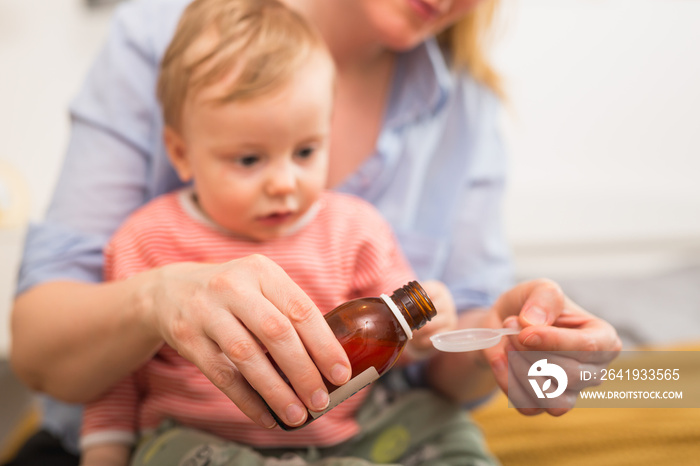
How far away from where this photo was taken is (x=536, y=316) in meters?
0.48

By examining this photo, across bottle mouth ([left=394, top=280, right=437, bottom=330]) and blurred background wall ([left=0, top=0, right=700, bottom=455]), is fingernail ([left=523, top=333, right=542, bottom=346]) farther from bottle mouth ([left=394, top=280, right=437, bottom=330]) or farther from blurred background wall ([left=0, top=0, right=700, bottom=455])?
blurred background wall ([left=0, top=0, right=700, bottom=455])

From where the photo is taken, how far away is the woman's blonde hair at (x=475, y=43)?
101 centimetres

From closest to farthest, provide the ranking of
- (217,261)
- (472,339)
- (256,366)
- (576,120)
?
1. (256,366)
2. (472,339)
3. (217,261)
4. (576,120)

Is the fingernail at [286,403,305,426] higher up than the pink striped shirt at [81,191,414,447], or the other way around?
the fingernail at [286,403,305,426]

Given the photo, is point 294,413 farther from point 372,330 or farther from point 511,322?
point 511,322

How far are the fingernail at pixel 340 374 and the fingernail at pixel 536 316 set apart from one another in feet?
0.54

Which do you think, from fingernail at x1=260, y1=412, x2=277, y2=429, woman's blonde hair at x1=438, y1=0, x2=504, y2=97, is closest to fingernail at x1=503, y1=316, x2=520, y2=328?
fingernail at x1=260, y1=412, x2=277, y2=429

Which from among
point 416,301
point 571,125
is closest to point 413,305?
point 416,301

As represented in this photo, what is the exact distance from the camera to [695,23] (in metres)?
1.78

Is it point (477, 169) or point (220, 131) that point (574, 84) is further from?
Result: point (220, 131)

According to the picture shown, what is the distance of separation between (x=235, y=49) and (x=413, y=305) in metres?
0.33

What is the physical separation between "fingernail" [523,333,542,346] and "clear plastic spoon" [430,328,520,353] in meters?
0.02

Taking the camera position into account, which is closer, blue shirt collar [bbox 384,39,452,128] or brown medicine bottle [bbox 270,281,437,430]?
brown medicine bottle [bbox 270,281,437,430]

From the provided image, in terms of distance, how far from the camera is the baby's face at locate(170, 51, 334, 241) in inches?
23.4
